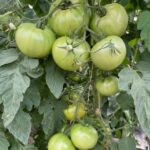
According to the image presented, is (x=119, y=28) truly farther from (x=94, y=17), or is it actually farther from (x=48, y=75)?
(x=48, y=75)

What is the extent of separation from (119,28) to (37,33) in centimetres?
19

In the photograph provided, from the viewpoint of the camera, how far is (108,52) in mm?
771

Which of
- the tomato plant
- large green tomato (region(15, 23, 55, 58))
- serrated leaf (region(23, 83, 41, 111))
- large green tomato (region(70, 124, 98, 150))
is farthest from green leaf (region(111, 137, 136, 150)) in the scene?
large green tomato (region(15, 23, 55, 58))

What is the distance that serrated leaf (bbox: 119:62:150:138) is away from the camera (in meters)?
0.80

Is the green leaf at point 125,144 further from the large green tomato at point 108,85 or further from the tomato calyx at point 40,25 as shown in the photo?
the tomato calyx at point 40,25

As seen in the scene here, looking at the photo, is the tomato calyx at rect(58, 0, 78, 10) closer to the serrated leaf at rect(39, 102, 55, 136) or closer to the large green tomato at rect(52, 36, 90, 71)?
the large green tomato at rect(52, 36, 90, 71)

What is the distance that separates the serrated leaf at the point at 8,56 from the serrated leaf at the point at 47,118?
20 centimetres

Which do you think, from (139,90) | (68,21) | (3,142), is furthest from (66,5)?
(3,142)

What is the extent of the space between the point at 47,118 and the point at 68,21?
11.9 inches

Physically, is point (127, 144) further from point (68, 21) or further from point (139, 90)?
point (68, 21)

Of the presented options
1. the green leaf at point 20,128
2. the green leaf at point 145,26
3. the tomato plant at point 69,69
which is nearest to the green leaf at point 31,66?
the tomato plant at point 69,69

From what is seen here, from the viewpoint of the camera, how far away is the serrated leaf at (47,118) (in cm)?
99

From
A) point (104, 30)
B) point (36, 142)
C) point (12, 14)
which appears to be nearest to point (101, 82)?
point (104, 30)

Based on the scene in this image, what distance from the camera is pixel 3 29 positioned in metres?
0.93
